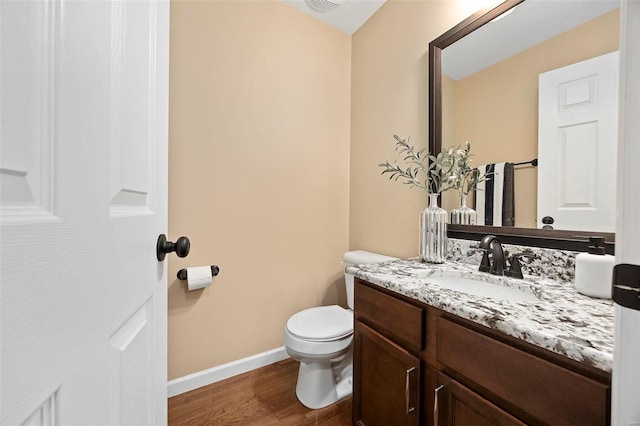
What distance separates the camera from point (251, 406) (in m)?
1.36

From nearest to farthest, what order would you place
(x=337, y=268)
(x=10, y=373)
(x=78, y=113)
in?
(x=10, y=373) < (x=78, y=113) < (x=337, y=268)

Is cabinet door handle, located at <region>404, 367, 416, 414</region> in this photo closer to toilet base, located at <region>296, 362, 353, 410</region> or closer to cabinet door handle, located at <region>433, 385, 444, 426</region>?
cabinet door handle, located at <region>433, 385, 444, 426</region>

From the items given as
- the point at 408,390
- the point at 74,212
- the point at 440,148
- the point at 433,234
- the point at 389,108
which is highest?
the point at 389,108

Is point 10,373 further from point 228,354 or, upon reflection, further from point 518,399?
point 228,354

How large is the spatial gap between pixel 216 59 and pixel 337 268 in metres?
1.64

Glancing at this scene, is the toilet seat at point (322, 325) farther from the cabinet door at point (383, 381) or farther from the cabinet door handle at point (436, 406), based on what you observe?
the cabinet door handle at point (436, 406)

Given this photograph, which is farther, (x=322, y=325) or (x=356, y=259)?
A: (x=356, y=259)

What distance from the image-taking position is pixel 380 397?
3.29ft

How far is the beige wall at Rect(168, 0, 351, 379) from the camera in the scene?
4.81ft

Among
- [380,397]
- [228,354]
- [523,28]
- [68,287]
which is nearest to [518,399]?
[380,397]

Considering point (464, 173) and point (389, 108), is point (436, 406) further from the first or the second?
point (389, 108)

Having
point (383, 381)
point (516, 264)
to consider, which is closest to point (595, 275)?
point (516, 264)

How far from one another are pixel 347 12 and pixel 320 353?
222cm

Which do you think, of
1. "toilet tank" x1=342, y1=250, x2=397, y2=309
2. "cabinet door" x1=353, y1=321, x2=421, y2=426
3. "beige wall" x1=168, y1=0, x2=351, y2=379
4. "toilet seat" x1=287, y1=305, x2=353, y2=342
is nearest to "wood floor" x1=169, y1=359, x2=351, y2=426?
"beige wall" x1=168, y1=0, x2=351, y2=379
